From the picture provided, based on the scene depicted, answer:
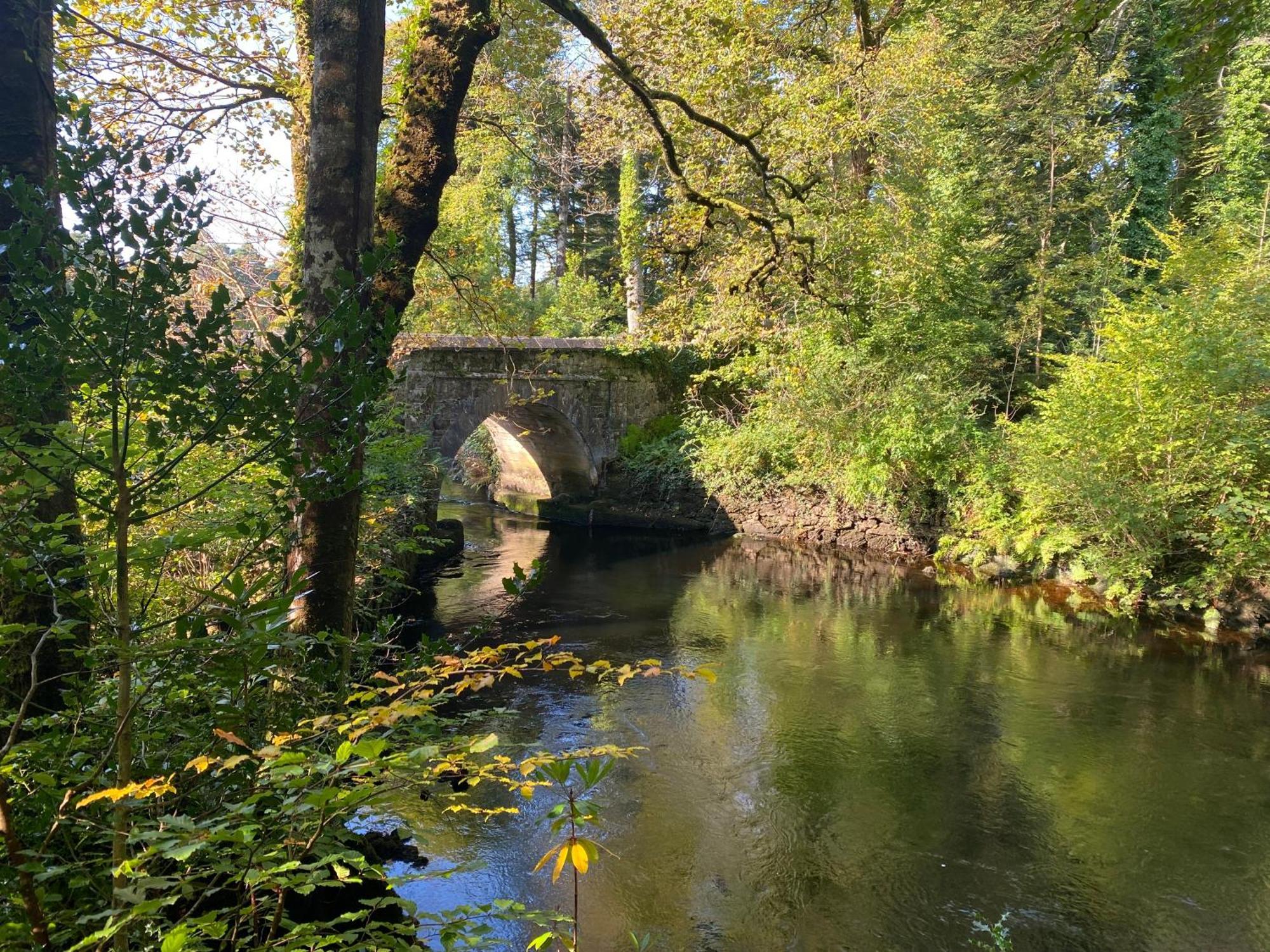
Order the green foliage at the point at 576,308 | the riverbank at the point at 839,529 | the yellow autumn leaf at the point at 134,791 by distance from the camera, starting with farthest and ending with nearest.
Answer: the green foliage at the point at 576,308 → the riverbank at the point at 839,529 → the yellow autumn leaf at the point at 134,791

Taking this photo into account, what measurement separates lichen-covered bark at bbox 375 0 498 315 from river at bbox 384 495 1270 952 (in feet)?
7.70

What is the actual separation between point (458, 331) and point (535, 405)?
2041 mm

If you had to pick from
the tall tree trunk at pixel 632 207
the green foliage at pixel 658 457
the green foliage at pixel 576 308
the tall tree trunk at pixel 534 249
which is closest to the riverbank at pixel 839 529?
the green foliage at pixel 658 457

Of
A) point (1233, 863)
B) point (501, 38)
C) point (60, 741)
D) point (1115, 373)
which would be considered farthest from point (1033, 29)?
point (60, 741)

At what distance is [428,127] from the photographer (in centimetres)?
349

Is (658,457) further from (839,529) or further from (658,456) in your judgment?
(839,529)

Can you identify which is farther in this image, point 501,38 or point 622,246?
point 501,38

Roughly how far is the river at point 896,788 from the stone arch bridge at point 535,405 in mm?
5315

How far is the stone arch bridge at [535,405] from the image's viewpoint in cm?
1398

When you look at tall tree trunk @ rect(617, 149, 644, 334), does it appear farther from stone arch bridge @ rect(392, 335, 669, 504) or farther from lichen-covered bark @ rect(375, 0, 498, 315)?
lichen-covered bark @ rect(375, 0, 498, 315)

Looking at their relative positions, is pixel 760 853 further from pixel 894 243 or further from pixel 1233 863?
pixel 894 243

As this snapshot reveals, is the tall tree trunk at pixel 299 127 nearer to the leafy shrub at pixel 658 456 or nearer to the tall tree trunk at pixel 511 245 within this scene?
the leafy shrub at pixel 658 456

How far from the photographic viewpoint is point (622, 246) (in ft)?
18.2

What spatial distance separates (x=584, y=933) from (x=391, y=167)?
3.57 meters
